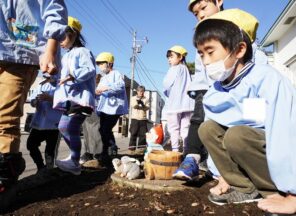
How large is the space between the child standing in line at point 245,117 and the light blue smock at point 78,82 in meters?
1.71

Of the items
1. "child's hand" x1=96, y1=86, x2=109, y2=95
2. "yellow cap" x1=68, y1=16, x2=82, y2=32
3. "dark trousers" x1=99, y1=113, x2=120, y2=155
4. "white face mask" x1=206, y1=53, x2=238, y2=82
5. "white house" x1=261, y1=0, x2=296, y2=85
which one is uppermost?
"white house" x1=261, y1=0, x2=296, y2=85

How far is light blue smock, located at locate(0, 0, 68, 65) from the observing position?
2635 mm

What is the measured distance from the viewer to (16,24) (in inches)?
107

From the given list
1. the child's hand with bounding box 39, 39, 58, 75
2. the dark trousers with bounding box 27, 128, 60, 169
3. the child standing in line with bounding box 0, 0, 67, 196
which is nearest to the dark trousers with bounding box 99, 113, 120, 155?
the dark trousers with bounding box 27, 128, 60, 169

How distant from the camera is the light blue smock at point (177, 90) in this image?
5039 mm

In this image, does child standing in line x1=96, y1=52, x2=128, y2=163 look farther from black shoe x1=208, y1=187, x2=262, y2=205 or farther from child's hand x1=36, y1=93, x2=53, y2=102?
black shoe x1=208, y1=187, x2=262, y2=205

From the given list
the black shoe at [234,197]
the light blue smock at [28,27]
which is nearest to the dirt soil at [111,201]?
the black shoe at [234,197]

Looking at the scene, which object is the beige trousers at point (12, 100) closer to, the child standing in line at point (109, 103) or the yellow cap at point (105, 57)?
the child standing in line at point (109, 103)

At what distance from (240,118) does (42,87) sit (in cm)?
308

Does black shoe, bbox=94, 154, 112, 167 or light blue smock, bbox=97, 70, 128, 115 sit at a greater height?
light blue smock, bbox=97, 70, 128, 115

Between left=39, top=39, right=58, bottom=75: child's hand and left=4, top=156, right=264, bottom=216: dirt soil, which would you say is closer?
left=4, top=156, right=264, bottom=216: dirt soil

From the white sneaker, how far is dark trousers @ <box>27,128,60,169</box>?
737 mm

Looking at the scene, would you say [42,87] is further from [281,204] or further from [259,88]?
[281,204]

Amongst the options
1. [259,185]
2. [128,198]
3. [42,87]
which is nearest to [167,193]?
[128,198]
